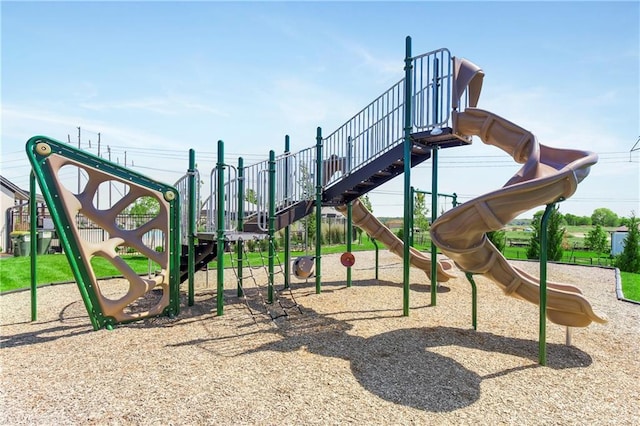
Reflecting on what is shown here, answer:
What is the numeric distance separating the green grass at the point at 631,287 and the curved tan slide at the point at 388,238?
475cm

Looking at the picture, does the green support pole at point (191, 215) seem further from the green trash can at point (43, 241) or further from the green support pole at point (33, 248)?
the green trash can at point (43, 241)

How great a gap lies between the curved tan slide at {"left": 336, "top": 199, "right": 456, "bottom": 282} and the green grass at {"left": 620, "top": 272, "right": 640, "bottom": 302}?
4.75 meters

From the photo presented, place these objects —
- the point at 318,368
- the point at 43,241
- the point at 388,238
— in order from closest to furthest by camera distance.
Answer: the point at 318,368
the point at 388,238
the point at 43,241

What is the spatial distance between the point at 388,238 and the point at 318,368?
705 centimetres

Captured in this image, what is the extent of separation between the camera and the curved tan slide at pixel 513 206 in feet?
16.5

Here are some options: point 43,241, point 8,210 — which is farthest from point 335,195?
point 8,210

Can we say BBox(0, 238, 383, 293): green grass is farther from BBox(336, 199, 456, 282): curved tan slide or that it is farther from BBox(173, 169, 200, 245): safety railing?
BBox(336, 199, 456, 282): curved tan slide

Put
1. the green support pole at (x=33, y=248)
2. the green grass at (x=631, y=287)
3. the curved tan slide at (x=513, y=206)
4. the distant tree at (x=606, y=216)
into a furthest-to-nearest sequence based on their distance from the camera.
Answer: the distant tree at (x=606, y=216) → the green grass at (x=631, y=287) → the green support pole at (x=33, y=248) → the curved tan slide at (x=513, y=206)

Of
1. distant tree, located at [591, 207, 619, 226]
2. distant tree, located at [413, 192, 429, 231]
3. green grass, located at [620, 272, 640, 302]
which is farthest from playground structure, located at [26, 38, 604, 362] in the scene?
distant tree, located at [591, 207, 619, 226]

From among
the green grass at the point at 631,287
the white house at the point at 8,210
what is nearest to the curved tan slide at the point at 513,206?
the green grass at the point at 631,287

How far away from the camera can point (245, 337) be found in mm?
6227

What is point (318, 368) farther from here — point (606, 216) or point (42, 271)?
point (606, 216)

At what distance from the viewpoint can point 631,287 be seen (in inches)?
492

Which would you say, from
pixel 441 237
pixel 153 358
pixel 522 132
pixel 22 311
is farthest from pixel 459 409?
pixel 22 311
